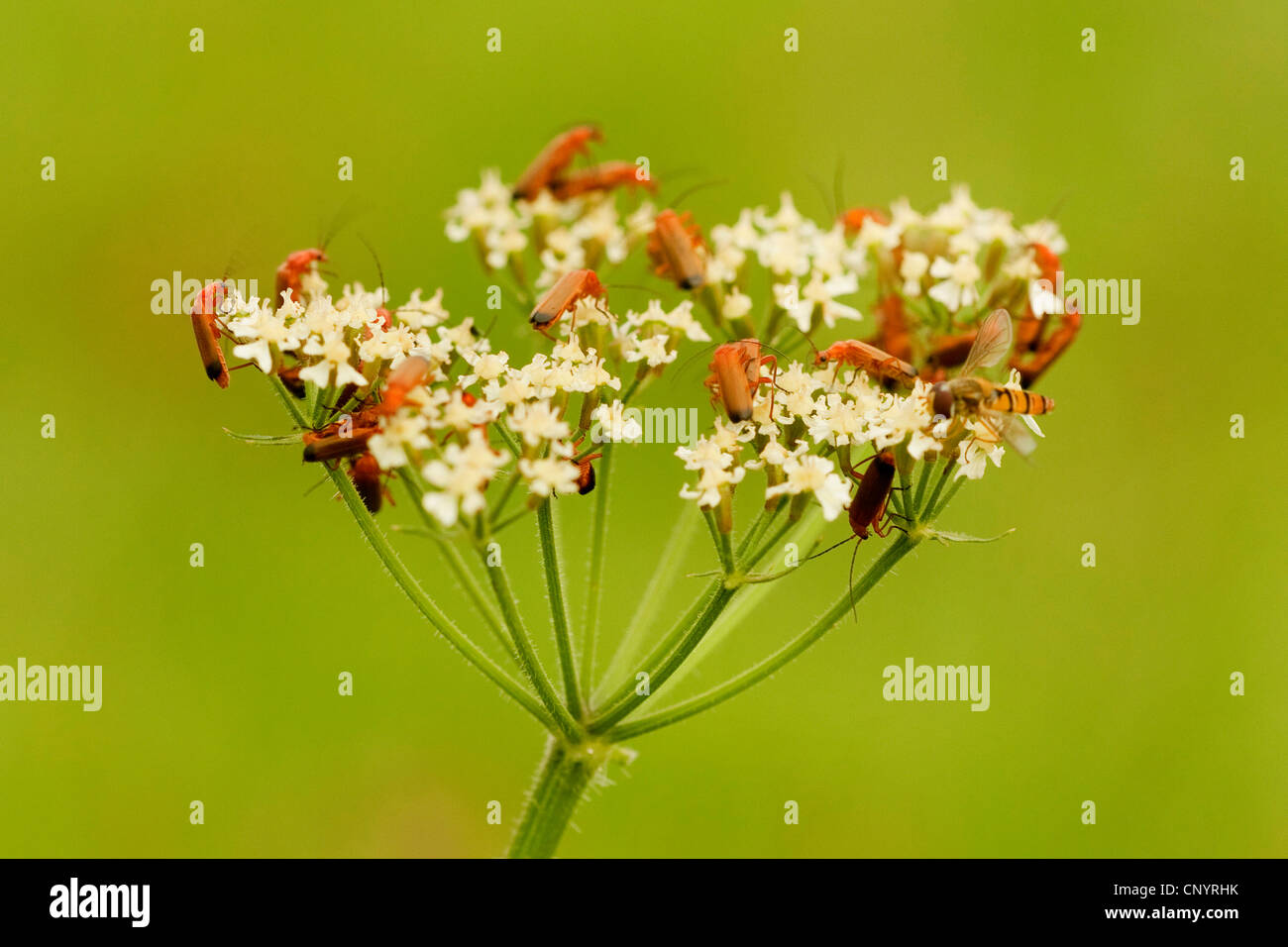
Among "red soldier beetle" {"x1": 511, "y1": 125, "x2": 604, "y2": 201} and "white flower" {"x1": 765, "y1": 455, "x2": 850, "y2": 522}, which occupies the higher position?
"red soldier beetle" {"x1": 511, "y1": 125, "x2": 604, "y2": 201}

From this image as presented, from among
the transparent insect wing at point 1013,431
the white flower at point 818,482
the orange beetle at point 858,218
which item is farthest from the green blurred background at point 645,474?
the transparent insect wing at point 1013,431

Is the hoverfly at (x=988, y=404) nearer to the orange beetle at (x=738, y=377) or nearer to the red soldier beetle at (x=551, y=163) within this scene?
the orange beetle at (x=738, y=377)

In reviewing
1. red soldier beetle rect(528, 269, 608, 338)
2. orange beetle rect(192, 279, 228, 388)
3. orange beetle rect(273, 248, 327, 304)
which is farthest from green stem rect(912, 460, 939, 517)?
orange beetle rect(192, 279, 228, 388)

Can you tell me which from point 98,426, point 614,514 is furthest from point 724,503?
point 98,426

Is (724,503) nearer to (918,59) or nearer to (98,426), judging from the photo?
(98,426)

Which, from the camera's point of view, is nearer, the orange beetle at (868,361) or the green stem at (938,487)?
the green stem at (938,487)

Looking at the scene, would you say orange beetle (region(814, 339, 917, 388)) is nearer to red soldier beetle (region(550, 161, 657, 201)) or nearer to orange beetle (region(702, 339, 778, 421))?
orange beetle (region(702, 339, 778, 421))
